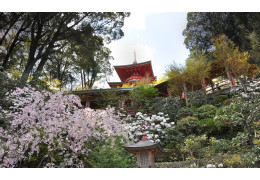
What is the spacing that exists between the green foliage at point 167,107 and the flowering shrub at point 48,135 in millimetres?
3482

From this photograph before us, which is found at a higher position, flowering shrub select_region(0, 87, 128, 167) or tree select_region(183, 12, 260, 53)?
tree select_region(183, 12, 260, 53)

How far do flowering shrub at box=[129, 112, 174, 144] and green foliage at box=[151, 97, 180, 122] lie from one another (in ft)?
0.77

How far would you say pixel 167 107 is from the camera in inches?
260

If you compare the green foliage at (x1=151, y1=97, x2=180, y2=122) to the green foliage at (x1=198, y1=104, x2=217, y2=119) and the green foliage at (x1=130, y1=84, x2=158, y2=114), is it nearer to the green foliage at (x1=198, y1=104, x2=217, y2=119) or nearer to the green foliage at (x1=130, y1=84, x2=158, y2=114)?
the green foliage at (x1=130, y1=84, x2=158, y2=114)

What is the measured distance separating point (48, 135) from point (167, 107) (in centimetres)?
458

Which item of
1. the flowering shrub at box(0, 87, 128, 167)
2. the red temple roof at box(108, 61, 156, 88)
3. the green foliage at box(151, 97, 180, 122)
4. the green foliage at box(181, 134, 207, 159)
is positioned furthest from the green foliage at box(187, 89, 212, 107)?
the flowering shrub at box(0, 87, 128, 167)

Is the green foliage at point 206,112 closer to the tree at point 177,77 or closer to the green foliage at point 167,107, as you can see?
the green foliage at point 167,107

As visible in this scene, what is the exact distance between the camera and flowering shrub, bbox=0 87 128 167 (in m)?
2.71

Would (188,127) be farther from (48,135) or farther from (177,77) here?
(48,135)

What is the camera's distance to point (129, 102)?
25.0 feet

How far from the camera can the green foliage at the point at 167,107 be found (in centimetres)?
639
